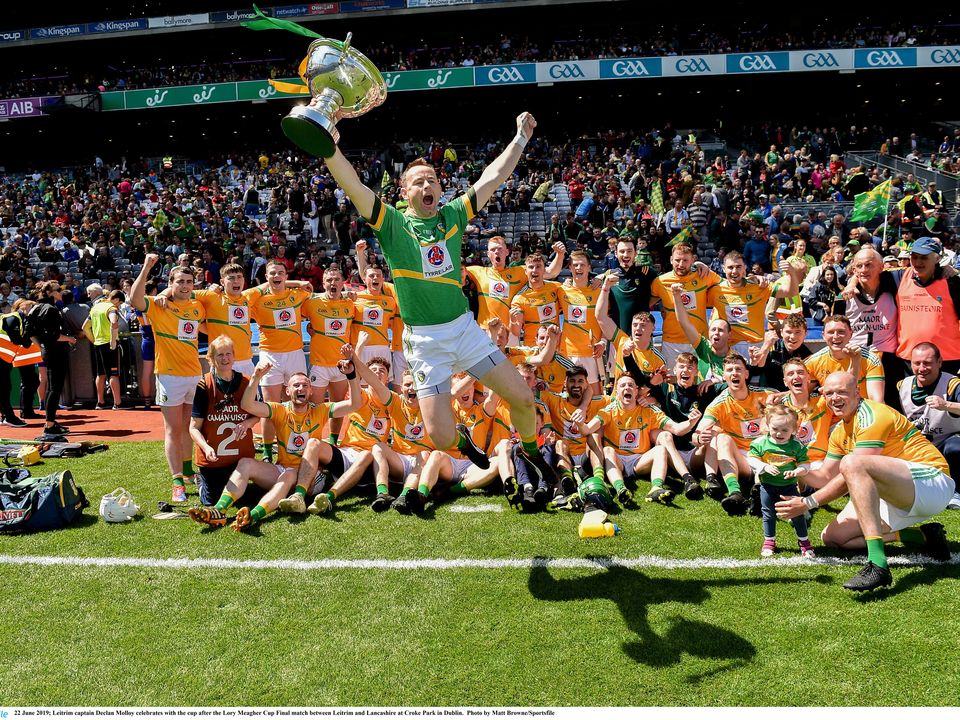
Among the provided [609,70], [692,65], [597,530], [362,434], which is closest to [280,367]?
[362,434]

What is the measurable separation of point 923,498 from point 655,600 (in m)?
1.79

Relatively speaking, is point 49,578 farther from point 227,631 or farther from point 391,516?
point 391,516

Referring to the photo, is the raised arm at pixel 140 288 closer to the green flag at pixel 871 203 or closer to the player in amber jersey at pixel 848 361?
the player in amber jersey at pixel 848 361

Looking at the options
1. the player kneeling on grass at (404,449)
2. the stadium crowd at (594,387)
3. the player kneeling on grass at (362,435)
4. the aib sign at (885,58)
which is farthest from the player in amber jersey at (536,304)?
the aib sign at (885,58)

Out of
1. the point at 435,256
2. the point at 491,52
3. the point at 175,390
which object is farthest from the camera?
the point at 491,52

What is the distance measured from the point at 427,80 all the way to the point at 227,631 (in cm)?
2838

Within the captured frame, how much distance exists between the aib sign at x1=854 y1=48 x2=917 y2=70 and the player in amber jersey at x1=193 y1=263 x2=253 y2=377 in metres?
27.6

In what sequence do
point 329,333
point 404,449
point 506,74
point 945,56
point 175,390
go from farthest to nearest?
point 506,74, point 945,56, point 329,333, point 175,390, point 404,449

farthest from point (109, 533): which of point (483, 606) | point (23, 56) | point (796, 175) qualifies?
point (23, 56)

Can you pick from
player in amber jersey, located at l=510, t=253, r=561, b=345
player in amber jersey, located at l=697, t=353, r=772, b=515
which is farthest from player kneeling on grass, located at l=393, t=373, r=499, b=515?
player in amber jersey, located at l=697, t=353, r=772, b=515

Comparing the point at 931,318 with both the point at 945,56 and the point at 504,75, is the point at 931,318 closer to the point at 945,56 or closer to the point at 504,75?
the point at 504,75

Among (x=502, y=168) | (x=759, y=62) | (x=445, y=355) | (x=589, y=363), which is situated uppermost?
(x=759, y=62)

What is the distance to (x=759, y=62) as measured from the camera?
27.6m

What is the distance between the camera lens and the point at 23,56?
36125 millimetres
